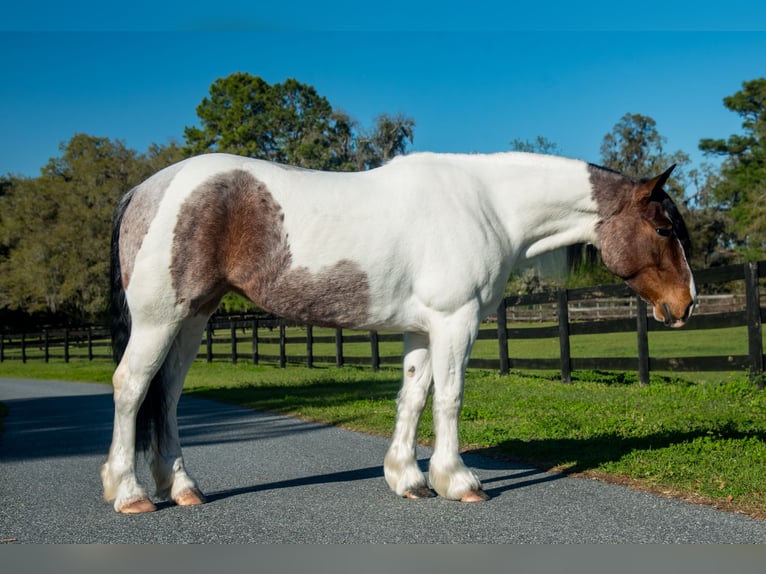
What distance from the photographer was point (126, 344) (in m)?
4.93

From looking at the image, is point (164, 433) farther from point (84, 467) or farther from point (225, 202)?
point (84, 467)

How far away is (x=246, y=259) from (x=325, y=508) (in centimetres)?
151

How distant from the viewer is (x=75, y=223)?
136ft

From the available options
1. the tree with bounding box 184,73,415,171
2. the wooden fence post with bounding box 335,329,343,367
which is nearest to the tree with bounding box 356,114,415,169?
the tree with bounding box 184,73,415,171

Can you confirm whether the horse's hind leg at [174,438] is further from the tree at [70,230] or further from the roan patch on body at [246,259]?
the tree at [70,230]

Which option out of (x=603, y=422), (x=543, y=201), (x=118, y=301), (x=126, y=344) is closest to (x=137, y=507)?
(x=126, y=344)

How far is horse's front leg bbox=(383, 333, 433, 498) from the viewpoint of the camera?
4797mm

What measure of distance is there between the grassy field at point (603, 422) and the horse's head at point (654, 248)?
3.57ft

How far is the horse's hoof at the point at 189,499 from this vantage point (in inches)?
181

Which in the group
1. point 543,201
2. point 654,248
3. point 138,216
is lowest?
point 654,248

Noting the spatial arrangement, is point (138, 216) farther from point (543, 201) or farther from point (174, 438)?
point (543, 201)

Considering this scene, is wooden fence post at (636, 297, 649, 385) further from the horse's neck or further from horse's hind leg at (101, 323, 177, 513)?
horse's hind leg at (101, 323, 177, 513)

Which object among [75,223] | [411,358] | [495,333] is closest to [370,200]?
[411,358]

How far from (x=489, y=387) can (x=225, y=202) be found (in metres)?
8.37
